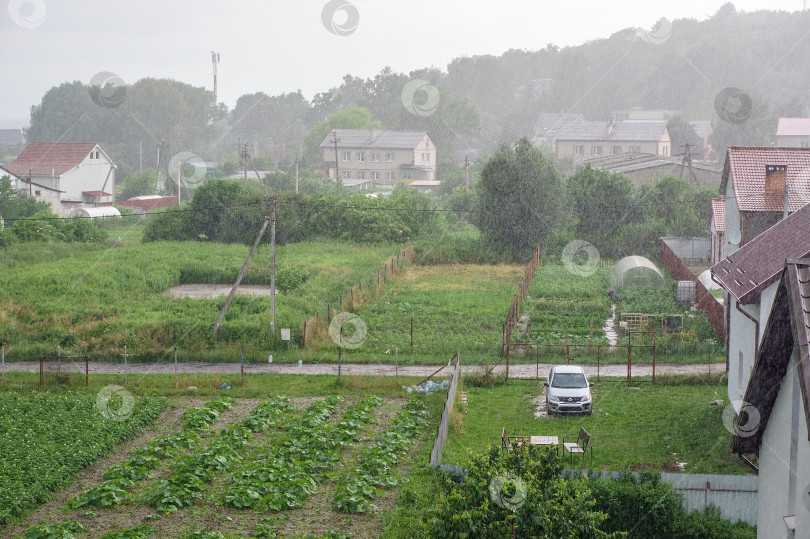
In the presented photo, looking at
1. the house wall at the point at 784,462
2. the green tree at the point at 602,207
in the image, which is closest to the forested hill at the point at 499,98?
the green tree at the point at 602,207

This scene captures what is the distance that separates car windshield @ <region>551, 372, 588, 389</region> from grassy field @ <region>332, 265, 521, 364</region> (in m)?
3.97

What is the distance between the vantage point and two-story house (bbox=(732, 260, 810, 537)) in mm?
6613

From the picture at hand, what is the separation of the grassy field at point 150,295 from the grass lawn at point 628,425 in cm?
916

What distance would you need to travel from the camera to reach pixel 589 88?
143 metres

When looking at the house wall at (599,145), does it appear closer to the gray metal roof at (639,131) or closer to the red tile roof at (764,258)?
the gray metal roof at (639,131)

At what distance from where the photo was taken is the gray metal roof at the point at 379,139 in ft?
288

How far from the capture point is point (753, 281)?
17781 mm

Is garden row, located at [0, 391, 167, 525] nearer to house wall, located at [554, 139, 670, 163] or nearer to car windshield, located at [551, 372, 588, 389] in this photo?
car windshield, located at [551, 372, 588, 389]

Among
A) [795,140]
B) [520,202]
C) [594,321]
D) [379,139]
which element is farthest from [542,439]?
[379,139]

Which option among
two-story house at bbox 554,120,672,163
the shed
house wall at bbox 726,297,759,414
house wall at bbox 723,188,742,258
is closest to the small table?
house wall at bbox 726,297,759,414

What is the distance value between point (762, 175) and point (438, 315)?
12.1 metres

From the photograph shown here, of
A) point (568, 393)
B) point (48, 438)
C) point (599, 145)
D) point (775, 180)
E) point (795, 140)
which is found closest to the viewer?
point (48, 438)

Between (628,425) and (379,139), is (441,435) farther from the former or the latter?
(379,139)

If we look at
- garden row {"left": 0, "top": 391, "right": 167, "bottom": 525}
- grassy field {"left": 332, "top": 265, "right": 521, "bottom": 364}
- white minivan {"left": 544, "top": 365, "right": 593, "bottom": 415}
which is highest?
grassy field {"left": 332, "top": 265, "right": 521, "bottom": 364}
